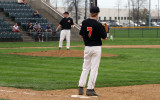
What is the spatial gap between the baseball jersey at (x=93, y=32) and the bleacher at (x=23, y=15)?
92.5 ft

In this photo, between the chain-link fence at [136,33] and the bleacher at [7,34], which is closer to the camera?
the bleacher at [7,34]

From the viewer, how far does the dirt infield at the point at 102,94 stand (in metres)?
8.77

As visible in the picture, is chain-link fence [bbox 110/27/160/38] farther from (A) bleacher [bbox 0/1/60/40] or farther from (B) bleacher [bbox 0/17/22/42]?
(B) bleacher [bbox 0/17/22/42]

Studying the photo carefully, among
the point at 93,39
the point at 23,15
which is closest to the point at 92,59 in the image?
the point at 93,39

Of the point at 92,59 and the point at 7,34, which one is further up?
the point at 7,34

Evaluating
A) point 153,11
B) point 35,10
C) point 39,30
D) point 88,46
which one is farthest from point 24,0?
point 153,11

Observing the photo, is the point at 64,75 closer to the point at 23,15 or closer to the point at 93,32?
the point at 93,32

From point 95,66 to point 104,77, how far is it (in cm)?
394

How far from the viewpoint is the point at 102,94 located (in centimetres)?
941

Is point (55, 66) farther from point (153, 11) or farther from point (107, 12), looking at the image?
point (153, 11)

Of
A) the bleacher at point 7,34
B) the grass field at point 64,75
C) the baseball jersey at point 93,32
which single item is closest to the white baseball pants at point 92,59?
the baseball jersey at point 93,32

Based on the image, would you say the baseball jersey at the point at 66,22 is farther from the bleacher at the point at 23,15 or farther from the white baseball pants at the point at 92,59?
the bleacher at the point at 23,15

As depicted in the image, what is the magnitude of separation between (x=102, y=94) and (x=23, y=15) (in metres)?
31.1

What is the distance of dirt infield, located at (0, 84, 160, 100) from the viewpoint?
28.8 ft
